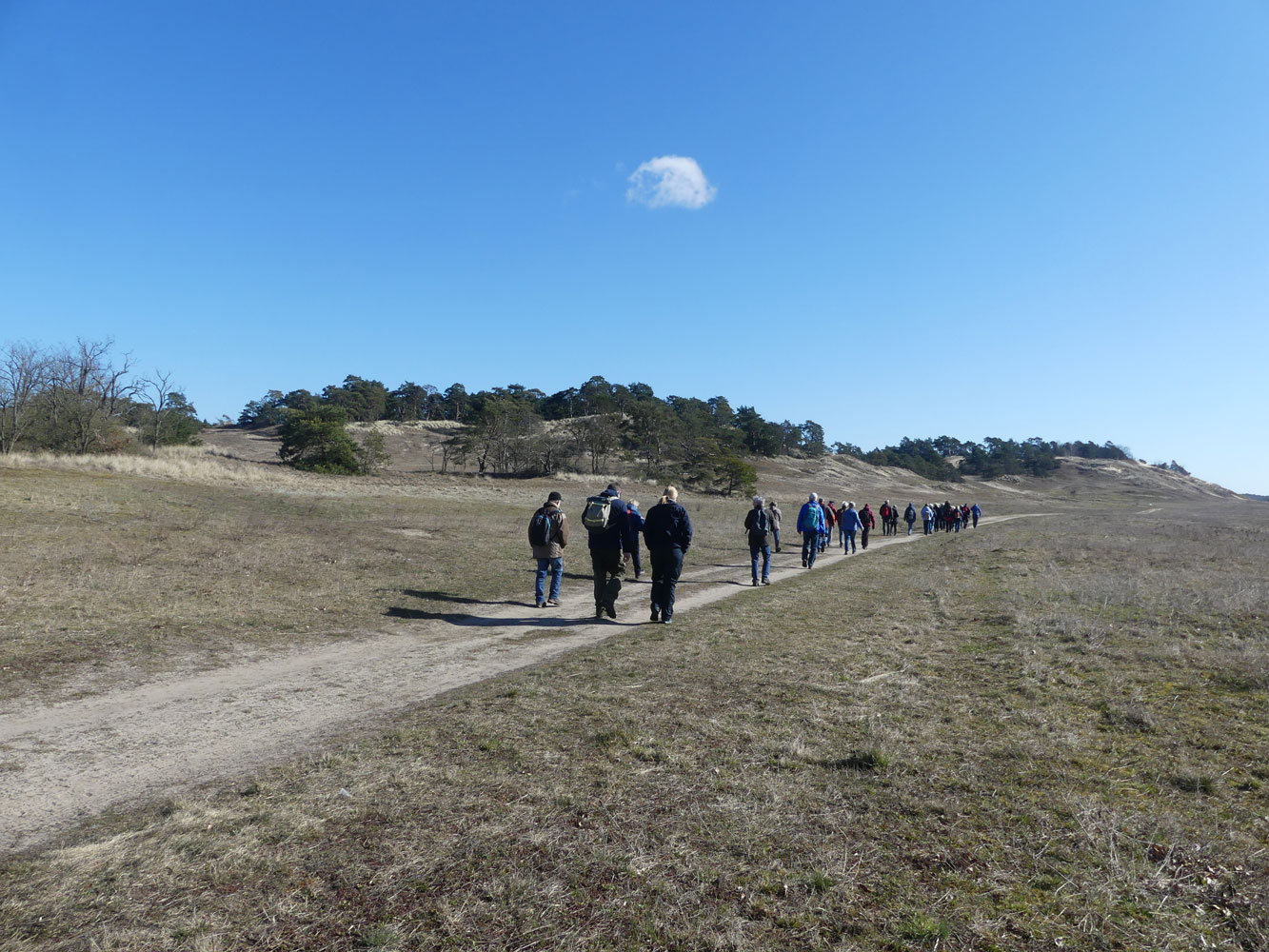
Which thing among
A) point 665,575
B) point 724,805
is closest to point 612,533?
point 665,575

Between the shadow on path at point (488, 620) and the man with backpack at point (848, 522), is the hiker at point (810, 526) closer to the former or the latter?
the man with backpack at point (848, 522)

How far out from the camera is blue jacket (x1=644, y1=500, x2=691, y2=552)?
10798 millimetres

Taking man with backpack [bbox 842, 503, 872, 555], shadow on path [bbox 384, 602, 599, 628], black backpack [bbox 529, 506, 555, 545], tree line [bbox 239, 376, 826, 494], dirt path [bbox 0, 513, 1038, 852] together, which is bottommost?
shadow on path [bbox 384, 602, 599, 628]

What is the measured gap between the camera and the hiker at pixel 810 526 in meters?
18.8

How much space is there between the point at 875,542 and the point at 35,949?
3108cm

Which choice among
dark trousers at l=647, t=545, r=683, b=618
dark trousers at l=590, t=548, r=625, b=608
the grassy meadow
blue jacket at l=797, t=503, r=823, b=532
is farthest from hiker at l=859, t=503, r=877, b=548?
dark trousers at l=590, t=548, r=625, b=608

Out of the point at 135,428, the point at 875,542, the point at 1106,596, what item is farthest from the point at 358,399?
the point at 1106,596

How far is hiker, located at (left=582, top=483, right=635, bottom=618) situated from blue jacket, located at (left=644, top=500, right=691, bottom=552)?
1.84ft

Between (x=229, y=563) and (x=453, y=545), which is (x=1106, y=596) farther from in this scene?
(x=229, y=563)

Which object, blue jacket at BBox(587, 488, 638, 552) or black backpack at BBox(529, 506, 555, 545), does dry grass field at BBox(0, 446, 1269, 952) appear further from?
black backpack at BBox(529, 506, 555, 545)

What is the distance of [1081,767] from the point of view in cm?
484

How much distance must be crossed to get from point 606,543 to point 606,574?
72 centimetres

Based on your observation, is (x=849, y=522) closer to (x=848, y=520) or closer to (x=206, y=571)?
(x=848, y=520)

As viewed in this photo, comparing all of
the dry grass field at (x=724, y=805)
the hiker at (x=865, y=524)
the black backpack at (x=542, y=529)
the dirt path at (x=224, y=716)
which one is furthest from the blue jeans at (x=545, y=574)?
the hiker at (x=865, y=524)
